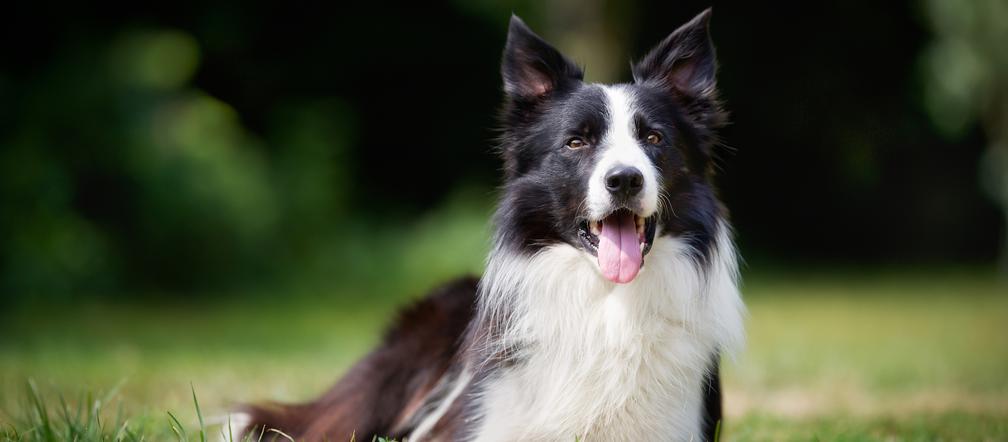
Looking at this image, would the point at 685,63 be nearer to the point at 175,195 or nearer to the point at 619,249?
the point at 619,249

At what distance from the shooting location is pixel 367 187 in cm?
1474

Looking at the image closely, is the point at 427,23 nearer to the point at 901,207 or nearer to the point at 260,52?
the point at 260,52

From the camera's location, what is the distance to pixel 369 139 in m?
14.8

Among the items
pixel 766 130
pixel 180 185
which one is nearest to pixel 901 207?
pixel 766 130

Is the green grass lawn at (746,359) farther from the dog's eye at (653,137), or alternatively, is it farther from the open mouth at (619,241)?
the dog's eye at (653,137)

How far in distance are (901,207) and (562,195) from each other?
15939 millimetres

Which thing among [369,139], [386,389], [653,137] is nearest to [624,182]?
[653,137]

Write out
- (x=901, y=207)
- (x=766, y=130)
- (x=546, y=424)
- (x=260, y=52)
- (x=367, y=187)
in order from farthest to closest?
1. (x=901, y=207)
2. (x=766, y=130)
3. (x=367, y=187)
4. (x=260, y=52)
5. (x=546, y=424)

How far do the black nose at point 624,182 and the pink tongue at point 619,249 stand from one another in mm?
158

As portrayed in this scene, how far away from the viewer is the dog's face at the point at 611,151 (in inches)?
134

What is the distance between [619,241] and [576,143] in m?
0.42

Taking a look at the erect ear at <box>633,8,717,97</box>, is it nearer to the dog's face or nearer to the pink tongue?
the dog's face

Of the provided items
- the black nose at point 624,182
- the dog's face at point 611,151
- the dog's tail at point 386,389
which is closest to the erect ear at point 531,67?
the dog's face at point 611,151

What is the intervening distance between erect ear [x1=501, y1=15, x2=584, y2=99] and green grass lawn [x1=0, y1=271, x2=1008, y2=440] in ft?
4.28
